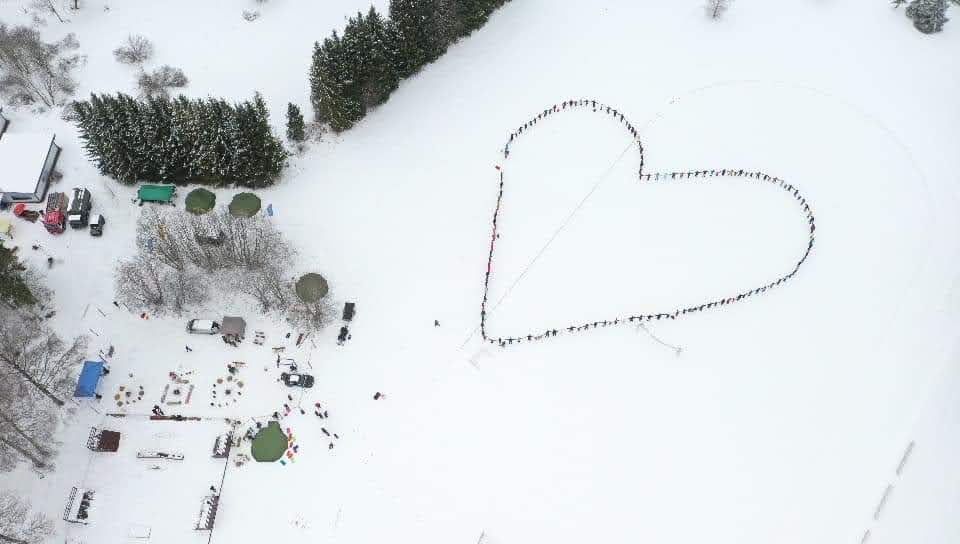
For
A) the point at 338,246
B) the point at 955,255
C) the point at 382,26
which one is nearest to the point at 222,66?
the point at 382,26

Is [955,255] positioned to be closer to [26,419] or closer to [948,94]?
[948,94]

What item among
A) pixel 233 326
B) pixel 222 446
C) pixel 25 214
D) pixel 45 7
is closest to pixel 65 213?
pixel 25 214

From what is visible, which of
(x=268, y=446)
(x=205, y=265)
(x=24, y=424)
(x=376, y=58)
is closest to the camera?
(x=24, y=424)

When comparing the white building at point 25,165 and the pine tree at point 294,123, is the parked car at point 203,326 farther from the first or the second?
the white building at point 25,165

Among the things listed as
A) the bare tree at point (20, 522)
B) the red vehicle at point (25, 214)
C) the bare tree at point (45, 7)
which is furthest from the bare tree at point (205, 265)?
the bare tree at point (45, 7)

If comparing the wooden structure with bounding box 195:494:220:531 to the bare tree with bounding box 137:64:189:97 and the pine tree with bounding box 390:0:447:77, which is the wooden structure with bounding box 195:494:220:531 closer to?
the bare tree with bounding box 137:64:189:97

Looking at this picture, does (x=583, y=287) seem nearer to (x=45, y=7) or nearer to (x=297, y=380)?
(x=297, y=380)

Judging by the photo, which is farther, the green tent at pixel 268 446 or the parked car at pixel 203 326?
the parked car at pixel 203 326
